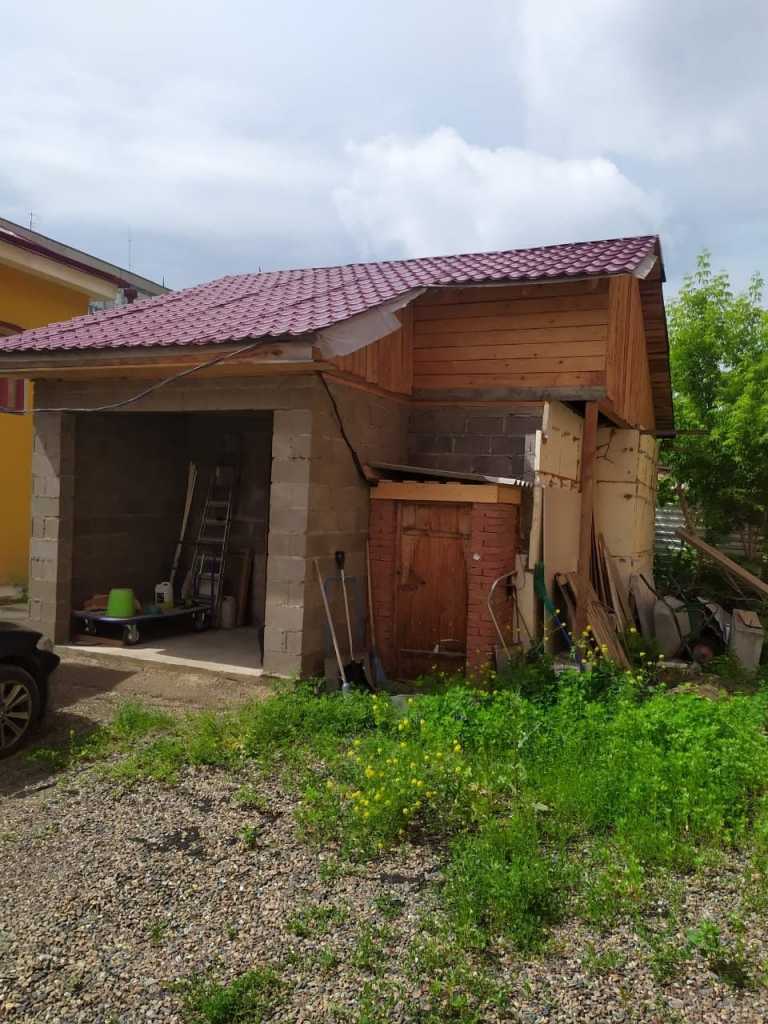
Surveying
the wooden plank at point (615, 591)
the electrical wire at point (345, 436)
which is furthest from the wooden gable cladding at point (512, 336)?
the wooden plank at point (615, 591)

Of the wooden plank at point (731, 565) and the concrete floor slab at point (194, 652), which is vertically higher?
the wooden plank at point (731, 565)

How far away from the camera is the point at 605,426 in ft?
39.1

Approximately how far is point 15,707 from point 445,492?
4605 mm

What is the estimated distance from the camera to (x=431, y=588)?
8.72 meters

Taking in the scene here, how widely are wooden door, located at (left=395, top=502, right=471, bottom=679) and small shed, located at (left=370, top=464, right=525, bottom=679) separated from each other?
0.4 inches

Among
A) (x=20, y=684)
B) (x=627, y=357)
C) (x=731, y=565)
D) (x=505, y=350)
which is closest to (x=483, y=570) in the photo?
(x=505, y=350)

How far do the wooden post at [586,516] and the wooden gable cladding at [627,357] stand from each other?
0.35m

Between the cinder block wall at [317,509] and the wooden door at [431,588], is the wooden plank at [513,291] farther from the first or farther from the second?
the wooden door at [431,588]

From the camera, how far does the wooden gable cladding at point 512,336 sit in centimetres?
908

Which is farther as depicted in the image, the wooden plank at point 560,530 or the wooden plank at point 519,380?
the wooden plank at point 560,530

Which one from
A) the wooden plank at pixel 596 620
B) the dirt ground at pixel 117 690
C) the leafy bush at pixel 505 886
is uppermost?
the wooden plank at pixel 596 620

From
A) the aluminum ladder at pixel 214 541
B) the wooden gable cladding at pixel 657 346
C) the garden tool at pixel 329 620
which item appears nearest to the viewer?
the garden tool at pixel 329 620

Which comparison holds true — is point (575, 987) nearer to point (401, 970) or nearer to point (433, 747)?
point (401, 970)

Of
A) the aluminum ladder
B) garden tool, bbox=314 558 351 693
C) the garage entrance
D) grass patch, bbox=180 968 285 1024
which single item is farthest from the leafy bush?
the aluminum ladder
